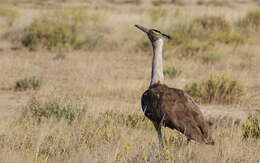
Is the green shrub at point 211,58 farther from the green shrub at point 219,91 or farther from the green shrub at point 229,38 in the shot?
the green shrub at point 219,91

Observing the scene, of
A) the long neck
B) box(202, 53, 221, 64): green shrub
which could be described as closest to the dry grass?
box(202, 53, 221, 64): green shrub

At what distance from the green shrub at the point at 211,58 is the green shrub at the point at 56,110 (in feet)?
28.7

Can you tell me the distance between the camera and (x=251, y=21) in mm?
24297

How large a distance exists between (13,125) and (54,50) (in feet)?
38.8

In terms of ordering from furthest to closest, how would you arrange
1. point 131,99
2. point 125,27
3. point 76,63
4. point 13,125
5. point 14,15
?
point 14,15 → point 125,27 → point 76,63 → point 131,99 → point 13,125

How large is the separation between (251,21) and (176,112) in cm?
1857

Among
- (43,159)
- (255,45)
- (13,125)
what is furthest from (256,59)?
(43,159)

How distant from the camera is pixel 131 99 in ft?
39.2

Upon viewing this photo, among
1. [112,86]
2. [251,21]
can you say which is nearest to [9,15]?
[251,21]

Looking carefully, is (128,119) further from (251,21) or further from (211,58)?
(251,21)

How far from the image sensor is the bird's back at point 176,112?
6.19 m

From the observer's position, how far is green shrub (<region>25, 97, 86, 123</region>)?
877 cm

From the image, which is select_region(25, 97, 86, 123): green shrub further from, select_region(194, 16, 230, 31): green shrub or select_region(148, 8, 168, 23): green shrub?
select_region(148, 8, 168, 23): green shrub

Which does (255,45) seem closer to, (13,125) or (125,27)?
(125,27)
